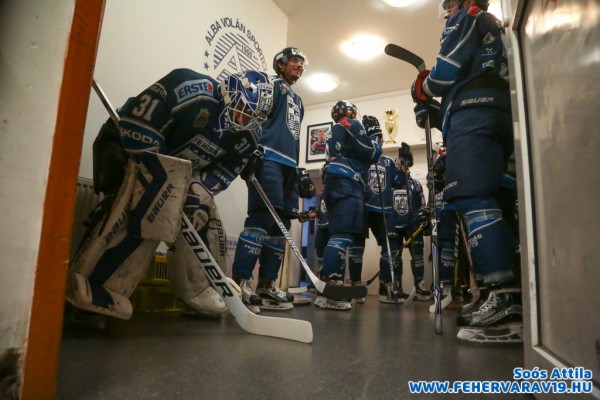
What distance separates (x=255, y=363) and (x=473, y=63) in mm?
1324

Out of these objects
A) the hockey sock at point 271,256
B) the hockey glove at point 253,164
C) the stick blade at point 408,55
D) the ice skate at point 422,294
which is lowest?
the ice skate at point 422,294

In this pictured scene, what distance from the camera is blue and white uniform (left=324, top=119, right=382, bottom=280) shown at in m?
2.29

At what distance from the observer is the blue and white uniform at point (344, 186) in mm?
2293

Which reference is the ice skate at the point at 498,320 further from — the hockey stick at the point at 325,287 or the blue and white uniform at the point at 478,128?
the hockey stick at the point at 325,287

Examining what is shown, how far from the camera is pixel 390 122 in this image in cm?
489

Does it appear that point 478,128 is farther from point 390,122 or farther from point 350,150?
point 390,122

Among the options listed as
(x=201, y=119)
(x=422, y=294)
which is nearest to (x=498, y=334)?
(x=201, y=119)

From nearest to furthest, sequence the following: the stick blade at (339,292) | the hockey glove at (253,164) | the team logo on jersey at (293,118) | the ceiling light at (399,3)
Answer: the stick blade at (339,292), the hockey glove at (253,164), the team logo on jersey at (293,118), the ceiling light at (399,3)

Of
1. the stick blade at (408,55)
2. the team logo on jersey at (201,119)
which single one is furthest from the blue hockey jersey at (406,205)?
the team logo on jersey at (201,119)

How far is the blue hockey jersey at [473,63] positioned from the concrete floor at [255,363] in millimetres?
882

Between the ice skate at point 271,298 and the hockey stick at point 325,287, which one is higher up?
the hockey stick at point 325,287

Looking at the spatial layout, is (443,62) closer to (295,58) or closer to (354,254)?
(295,58)

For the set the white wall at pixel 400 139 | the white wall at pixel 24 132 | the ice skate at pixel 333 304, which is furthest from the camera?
the white wall at pixel 400 139

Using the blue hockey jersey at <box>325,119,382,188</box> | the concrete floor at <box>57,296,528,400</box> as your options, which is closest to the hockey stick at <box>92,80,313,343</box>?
the concrete floor at <box>57,296,528,400</box>
